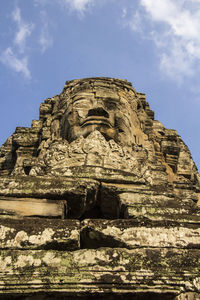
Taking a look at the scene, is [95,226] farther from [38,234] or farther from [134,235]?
[38,234]

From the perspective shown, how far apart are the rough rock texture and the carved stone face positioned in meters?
0.03

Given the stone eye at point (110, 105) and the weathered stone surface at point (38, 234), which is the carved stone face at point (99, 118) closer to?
the stone eye at point (110, 105)

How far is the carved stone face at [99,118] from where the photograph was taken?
8.41 meters

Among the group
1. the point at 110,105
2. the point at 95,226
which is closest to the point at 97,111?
the point at 110,105

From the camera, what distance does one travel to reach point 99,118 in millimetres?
8445

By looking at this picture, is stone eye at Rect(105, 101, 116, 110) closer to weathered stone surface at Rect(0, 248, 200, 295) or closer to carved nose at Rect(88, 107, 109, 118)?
carved nose at Rect(88, 107, 109, 118)

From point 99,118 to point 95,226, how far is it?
434 centimetres

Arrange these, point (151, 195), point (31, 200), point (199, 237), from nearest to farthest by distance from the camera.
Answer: point (199, 237)
point (31, 200)
point (151, 195)

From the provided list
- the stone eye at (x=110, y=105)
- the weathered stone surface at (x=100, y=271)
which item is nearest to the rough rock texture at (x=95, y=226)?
the weathered stone surface at (x=100, y=271)

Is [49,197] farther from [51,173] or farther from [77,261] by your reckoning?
[77,261]

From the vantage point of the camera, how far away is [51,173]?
6352mm

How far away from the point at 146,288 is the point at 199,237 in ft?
3.82

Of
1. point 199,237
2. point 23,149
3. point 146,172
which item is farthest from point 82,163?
point 23,149

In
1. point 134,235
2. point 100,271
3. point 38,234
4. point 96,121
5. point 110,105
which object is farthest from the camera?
point 110,105
